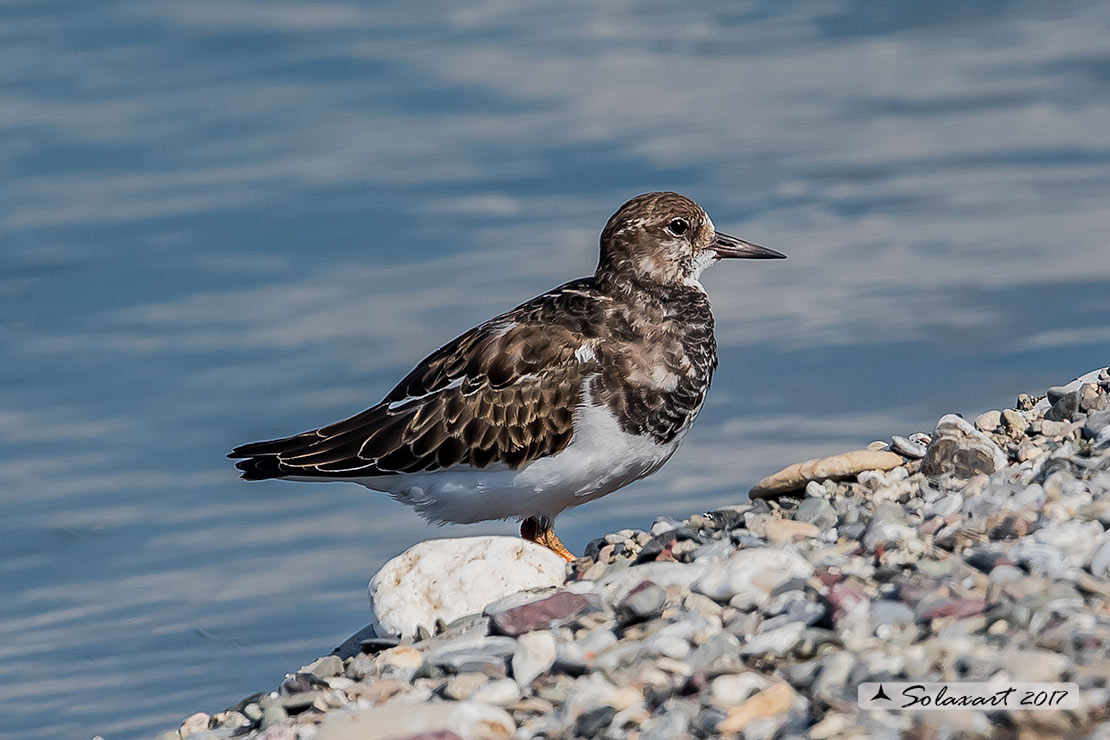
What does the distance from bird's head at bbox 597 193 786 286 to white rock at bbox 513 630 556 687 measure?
2768mm

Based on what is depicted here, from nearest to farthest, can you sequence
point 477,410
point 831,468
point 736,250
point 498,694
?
point 498,694
point 831,468
point 477,410
point 736,250

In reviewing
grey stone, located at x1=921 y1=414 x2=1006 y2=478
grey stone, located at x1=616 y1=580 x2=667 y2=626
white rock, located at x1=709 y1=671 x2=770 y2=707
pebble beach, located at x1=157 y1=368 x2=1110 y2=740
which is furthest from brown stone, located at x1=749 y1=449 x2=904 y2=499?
white rock, located at x1=709 y1=671 x2=770 y2=707

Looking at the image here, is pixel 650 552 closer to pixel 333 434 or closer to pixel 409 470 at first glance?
pixel 409 470

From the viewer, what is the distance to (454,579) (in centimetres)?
614

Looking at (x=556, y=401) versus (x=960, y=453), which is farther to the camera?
(x=556, y=401)

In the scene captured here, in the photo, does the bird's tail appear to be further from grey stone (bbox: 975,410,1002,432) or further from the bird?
grey stone (bbox: 975,410,1002,432)

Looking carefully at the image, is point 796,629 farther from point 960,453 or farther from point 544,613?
point 960,453

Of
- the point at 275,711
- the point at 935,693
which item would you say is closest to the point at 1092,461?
the point at 935,693

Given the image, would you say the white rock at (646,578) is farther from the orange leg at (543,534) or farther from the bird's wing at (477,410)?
the orange leg at (543,534)

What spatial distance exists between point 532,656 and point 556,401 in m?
2.14

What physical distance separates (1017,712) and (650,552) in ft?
7.69

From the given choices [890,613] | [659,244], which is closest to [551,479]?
[659,244]

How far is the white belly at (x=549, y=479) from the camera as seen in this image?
6.94m

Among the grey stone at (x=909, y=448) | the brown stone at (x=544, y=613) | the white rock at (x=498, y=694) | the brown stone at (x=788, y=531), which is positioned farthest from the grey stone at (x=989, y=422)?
the white rock at (x=498, y=694)
